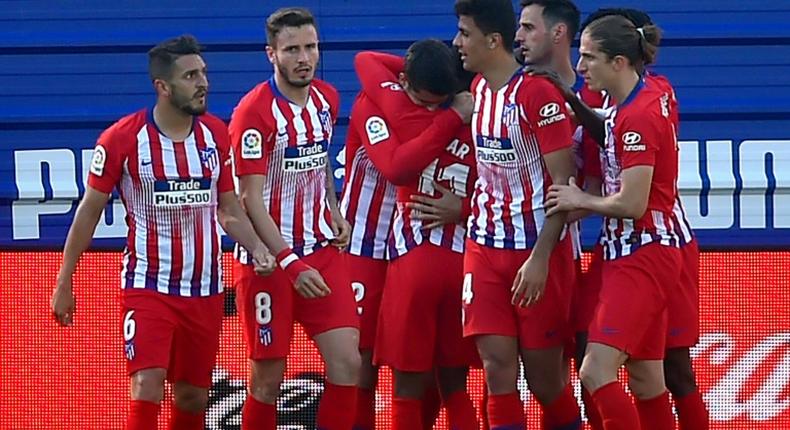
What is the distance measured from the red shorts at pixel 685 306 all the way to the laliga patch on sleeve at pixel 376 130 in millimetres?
1171

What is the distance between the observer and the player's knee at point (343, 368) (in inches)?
217

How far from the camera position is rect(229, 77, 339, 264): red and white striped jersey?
5.46 m

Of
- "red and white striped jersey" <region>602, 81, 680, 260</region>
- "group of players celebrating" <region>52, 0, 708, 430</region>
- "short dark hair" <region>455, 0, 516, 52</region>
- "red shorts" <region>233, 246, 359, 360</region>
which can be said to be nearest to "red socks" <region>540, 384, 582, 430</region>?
"group of players celebrating" <region>52, 0, 708, 430</region>

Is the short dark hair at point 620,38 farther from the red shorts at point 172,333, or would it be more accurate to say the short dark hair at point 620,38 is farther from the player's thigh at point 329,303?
the red shorts at point 172,333

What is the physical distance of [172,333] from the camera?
5312 mm

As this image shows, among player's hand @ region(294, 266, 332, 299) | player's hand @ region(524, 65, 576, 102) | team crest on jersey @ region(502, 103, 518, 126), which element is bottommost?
player's hand @ region(294, 266, 332, 299)

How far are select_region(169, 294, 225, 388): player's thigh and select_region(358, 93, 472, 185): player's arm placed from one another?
77 cm

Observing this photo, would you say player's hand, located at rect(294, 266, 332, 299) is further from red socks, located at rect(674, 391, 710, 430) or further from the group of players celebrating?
red socks, located at rect(674, 391, 710, 430)

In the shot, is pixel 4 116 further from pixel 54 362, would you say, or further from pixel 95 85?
pixel 54 362

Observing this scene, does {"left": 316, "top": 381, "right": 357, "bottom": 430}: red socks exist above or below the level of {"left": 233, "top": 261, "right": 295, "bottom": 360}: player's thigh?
below

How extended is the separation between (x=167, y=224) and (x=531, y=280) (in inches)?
51.4

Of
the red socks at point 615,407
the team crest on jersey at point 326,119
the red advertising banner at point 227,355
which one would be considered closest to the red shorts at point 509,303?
the red socks at point 615,407

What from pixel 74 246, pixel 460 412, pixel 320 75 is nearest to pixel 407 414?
pixel 460 412

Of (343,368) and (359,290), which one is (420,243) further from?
(343,368)
